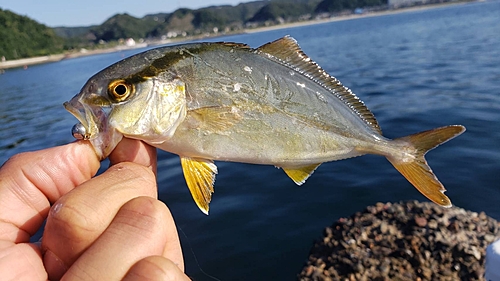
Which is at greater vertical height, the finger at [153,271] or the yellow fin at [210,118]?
the yellow fin at [210,118]

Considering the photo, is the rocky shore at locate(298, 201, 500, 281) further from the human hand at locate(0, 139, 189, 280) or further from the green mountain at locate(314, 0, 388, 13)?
the green mountain at locate(314, 0, 388, 13)

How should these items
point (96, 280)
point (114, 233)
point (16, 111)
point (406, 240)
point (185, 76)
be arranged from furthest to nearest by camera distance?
point (16, 111) → point (406, 240) → point (185, 76) → point (114, 233) → point (96, 280)

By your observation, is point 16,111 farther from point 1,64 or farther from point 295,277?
point 1,64

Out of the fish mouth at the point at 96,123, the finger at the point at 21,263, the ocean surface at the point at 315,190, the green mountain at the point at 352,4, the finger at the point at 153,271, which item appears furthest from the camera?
the green mountain at the point at 352,4

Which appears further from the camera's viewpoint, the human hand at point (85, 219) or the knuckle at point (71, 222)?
the knuckle at point (71, 222)

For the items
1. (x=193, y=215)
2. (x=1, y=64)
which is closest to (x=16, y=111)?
(x=193, y=215)

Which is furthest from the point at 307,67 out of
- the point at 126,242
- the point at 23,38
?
the point at 23,38

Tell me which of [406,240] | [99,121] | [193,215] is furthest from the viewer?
[193,215]

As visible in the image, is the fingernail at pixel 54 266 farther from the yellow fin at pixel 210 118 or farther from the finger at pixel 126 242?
the yellow fin at pixel 210 118

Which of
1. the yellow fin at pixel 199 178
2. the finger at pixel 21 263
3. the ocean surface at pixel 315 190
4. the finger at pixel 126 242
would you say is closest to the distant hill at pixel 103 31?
the ocean surface at pixel 315 190
